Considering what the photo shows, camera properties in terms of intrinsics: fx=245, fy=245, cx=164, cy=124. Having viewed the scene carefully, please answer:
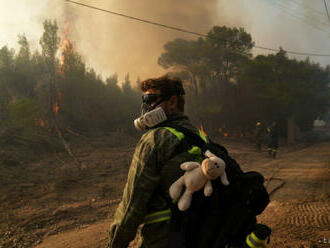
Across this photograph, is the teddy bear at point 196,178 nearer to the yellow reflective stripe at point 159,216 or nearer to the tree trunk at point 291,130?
the yellow reflective stripe at point 159,216

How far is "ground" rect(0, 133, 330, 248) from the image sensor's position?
3.59m

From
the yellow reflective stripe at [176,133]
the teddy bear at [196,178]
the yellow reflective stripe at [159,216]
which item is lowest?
the yellow reflective stripe at [159,216]

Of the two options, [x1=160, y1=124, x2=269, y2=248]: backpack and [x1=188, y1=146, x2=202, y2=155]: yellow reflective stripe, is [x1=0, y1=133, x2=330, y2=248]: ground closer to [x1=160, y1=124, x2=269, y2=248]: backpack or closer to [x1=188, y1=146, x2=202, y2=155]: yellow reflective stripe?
[x1=160, y1=124, x2=269, y2=248]: backpack

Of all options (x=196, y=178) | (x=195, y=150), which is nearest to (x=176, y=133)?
(x=195, y=150)

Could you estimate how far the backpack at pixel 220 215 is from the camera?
126 centimetres

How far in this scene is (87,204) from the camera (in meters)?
5.27

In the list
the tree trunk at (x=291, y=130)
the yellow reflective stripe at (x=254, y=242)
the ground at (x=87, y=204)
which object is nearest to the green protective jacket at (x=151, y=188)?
the yellow reflective stripe at (x=254, y=242)

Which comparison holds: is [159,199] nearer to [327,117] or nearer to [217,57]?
[217,57]

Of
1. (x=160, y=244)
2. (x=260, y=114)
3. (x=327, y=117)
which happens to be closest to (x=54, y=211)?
(x=160, y=244)

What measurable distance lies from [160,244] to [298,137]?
27.1 m

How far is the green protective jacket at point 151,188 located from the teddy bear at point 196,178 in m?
0.06

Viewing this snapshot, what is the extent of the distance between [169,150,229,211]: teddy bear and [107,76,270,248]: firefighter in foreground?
0.06 meters

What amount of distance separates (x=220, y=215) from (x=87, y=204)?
463cm

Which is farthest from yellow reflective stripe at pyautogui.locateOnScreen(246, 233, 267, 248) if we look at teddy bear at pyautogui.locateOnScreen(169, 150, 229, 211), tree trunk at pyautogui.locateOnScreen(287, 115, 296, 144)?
tree trunk at pyautogui.locateOnScreen(287, 115, 296, 144)
